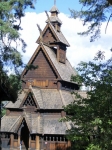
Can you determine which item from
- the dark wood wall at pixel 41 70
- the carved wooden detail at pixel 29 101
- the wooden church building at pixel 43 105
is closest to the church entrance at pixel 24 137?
the wooden church building at pixel 43 105

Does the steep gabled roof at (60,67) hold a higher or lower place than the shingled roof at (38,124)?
higher

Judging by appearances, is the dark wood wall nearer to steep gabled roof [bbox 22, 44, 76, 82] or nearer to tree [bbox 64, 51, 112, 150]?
steep gabled roof [bbox 22, 44, 76, 82]

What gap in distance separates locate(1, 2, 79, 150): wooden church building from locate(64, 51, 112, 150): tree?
14444 mm

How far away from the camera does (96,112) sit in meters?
16.1

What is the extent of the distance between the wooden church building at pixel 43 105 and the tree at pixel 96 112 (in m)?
14.4

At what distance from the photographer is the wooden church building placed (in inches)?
1268

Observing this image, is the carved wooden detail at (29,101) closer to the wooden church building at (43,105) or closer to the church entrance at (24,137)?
the wooden church building at (43,105)

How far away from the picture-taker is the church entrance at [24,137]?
3334 cm

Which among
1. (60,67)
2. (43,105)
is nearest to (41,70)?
(60,67)

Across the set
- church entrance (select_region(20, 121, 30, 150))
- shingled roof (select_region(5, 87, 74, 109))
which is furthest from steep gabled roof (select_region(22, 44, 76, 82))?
church entrance (select_region(20, 121, 30, 150))

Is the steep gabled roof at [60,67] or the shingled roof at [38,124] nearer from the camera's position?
the shingled roof at [38,124]

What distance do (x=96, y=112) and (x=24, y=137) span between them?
1953 centimetres

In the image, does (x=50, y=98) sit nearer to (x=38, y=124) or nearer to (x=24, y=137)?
(x=38, y=124)

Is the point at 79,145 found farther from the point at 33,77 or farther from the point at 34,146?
the point at 33,77
